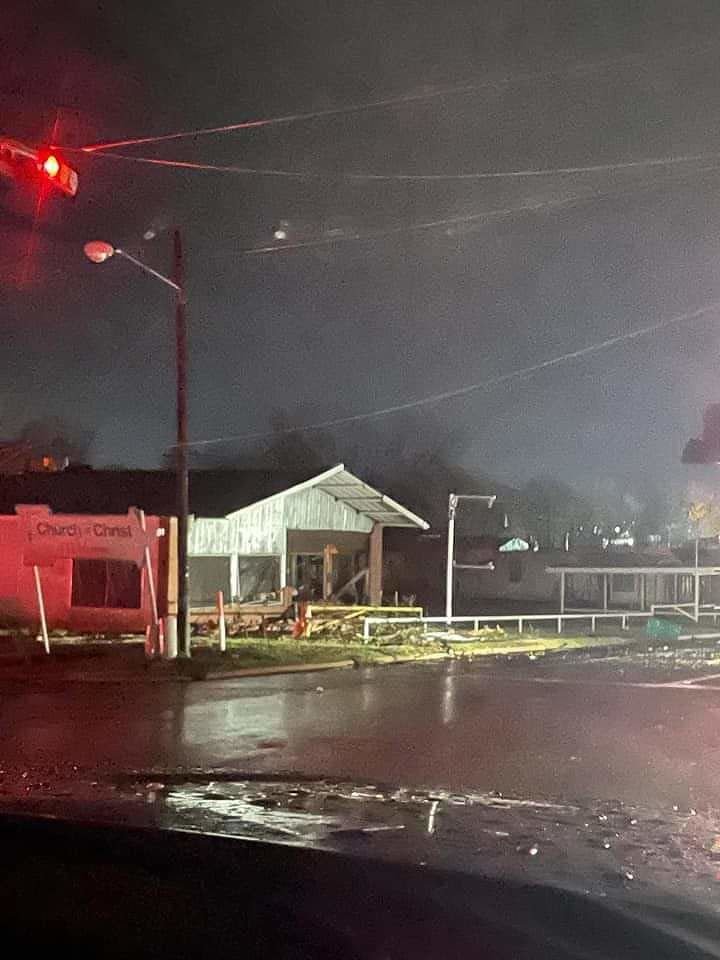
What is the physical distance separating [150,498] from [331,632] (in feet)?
21.7

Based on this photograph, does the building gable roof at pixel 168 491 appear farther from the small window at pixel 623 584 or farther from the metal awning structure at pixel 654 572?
the small window at pixel 623 584

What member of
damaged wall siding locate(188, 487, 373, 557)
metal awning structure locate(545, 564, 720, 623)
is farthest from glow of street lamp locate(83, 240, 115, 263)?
metal awning structure locate(545, 564, 720, 623)

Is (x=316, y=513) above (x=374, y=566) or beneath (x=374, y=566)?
above

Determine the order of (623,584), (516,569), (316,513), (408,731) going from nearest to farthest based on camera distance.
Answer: (408,731)
(316,513)
(623,584)
(516,569)

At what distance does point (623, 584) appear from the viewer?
6000 cm

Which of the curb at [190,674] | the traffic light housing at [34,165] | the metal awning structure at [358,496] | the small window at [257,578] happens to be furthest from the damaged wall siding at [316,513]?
the traffic light housing at [34,165]

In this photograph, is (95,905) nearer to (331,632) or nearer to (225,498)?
(331,632)

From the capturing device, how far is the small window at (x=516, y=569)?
205 feet

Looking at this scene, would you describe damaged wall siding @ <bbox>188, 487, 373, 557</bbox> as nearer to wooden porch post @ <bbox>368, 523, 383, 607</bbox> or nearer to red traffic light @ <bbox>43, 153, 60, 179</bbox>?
wooden porch post @ <bbox>368, 523, 383, 607</bbox>

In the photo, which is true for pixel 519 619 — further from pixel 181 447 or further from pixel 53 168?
pixel 53 168

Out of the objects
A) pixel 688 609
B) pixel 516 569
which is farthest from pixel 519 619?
pixel 516 569

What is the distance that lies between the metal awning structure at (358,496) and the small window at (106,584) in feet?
18.0

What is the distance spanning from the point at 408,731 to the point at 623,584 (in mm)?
46877

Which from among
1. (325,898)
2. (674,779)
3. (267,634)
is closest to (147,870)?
(325,898)
